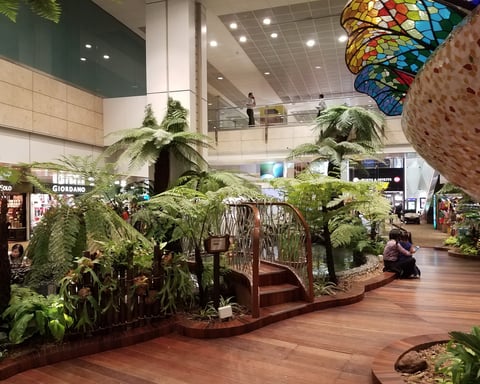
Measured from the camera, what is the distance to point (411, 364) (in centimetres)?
289

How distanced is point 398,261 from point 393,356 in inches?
151

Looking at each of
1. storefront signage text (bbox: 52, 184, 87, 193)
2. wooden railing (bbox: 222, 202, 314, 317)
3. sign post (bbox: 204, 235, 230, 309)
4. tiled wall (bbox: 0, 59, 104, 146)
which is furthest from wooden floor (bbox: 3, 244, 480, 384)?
tiled wall (bbox: 0, 59, 104, 146)

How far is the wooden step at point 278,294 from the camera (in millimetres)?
4676

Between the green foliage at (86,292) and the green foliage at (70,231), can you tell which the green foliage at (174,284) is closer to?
the green foliage at (70,231)

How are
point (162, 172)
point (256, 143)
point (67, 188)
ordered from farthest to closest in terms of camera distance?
point (256, 143), point (67, 188), point (162, 172)

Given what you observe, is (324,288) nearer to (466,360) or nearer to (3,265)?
(466,360)

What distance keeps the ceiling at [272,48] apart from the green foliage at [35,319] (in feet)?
23.5

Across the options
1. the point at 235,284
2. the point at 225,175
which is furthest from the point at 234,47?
the point at 235,284

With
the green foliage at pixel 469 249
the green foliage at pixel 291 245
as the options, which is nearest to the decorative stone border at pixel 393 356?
the green foliage at pixel 291 245

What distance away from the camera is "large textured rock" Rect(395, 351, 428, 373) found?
113 inches

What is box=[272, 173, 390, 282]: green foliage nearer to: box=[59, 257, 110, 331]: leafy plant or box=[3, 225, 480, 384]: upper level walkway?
box=[3, 225, 480, 384]: upper level walkway

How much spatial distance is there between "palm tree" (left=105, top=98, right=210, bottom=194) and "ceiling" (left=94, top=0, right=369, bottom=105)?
3.63 meters

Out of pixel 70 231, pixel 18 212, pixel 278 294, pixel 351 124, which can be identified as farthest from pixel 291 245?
pixel 18 212

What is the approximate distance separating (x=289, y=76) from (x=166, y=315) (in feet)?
41.6
